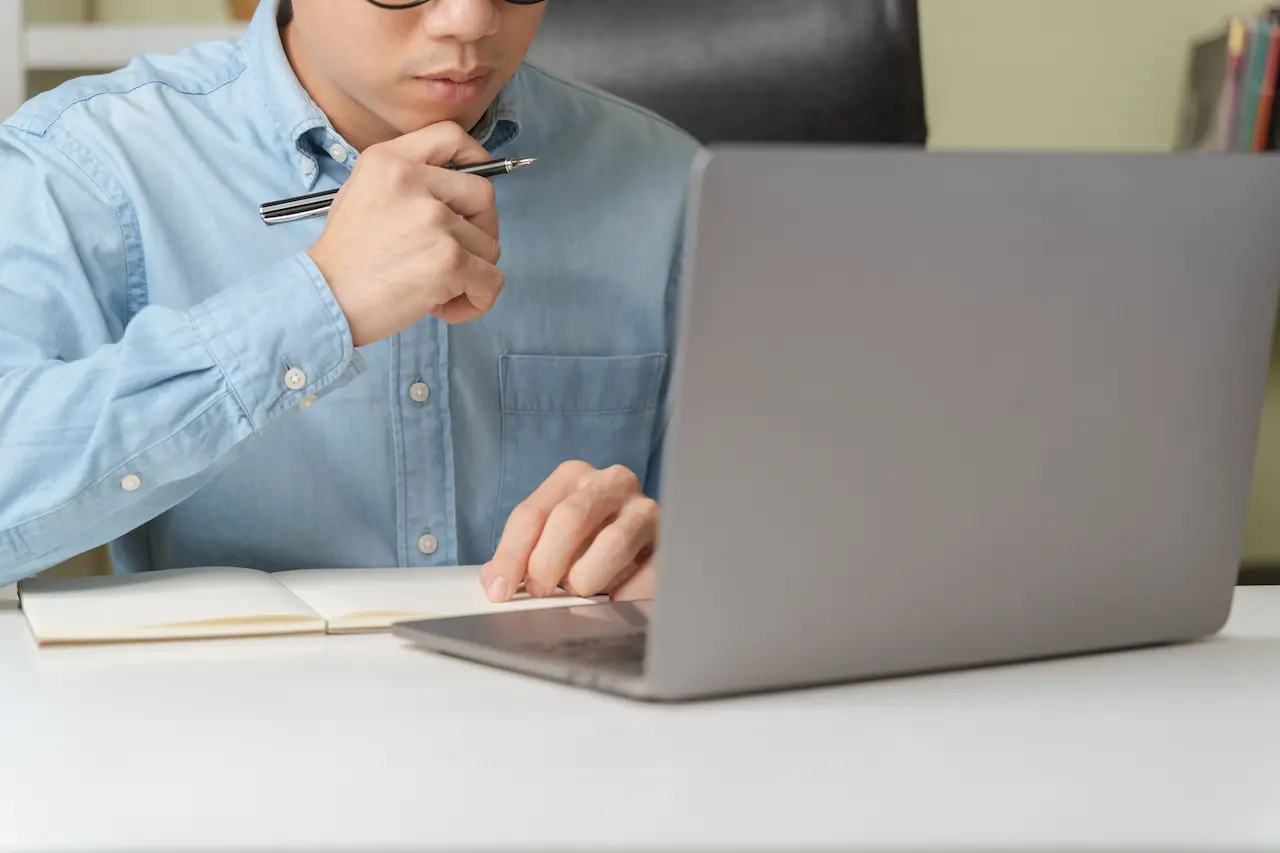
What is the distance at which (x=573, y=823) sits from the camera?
0.49 meters

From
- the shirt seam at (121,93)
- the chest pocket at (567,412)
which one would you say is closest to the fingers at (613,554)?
the chest pocket at (567,412)

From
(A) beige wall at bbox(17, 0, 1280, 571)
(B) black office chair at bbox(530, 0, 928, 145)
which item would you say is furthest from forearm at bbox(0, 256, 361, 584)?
(A) beige wall at bbox(17, 0, 1280, 571)

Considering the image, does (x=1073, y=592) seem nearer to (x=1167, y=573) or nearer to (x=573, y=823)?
(x=1167, y=573)

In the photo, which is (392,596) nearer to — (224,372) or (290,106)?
(224,372)

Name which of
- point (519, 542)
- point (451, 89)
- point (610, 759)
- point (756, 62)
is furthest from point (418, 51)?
point (610, 759)

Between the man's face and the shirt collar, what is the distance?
0.04 m

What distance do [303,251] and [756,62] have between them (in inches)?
23.7

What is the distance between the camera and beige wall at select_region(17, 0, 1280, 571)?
2461mm

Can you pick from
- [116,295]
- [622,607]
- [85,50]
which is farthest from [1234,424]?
[85,50]

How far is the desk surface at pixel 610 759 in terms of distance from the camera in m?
0.49

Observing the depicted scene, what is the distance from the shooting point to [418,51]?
1.09 meters

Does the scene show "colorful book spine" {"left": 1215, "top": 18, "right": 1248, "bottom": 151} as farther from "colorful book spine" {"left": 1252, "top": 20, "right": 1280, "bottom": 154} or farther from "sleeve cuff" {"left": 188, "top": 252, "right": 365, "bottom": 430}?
"sleeve cuff" {"left": 188, "top": 252, "right": 365, "bottom": 430}

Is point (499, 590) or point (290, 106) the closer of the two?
point (499, 590)

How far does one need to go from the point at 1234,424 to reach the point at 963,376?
0.20m
